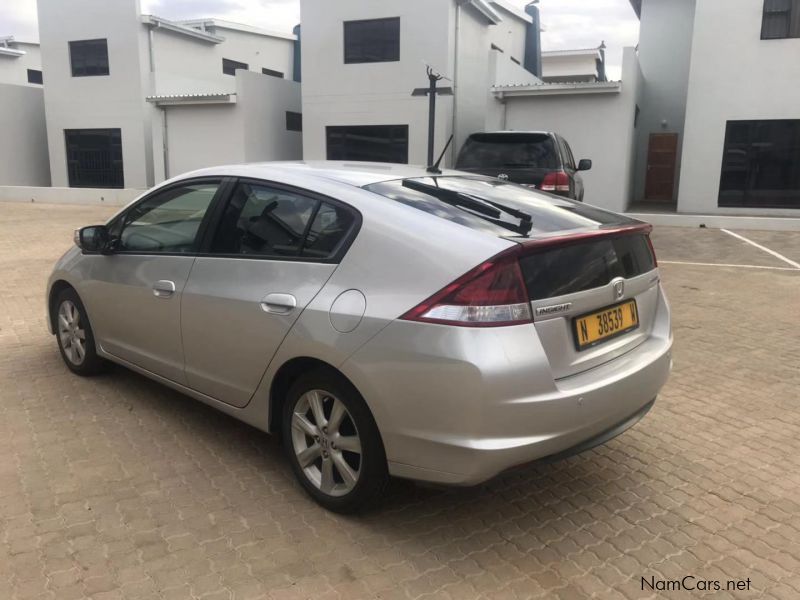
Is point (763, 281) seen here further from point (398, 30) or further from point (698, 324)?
point (398, 30)

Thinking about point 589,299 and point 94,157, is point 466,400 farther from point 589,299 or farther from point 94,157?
point 94,157

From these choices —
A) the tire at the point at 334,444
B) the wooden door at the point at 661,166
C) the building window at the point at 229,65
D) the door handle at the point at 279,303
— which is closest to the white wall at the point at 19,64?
the building window at the point at 229,65

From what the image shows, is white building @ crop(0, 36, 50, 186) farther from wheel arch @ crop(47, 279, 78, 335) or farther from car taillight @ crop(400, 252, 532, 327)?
car taillight @ crop(400, 252, 532, 327)

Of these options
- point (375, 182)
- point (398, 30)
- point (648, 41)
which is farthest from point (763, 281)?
point (648, 41)

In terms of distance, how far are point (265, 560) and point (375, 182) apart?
1743 mm

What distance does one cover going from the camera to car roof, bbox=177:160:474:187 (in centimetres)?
331

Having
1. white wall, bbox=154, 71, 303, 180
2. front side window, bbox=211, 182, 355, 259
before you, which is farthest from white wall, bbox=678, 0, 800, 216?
front side window, bbox=211, 182, 355, 259

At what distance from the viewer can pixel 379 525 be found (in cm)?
300

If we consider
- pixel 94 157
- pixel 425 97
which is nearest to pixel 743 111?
pixel 425 97

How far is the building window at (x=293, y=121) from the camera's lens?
73.2 feet

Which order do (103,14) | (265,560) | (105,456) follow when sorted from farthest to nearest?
(103,14) < (105,456) < (265,560)

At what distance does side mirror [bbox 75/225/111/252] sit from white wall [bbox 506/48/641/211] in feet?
46.1

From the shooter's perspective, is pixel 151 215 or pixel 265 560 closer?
pixel 265 560

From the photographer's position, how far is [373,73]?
712 inches
